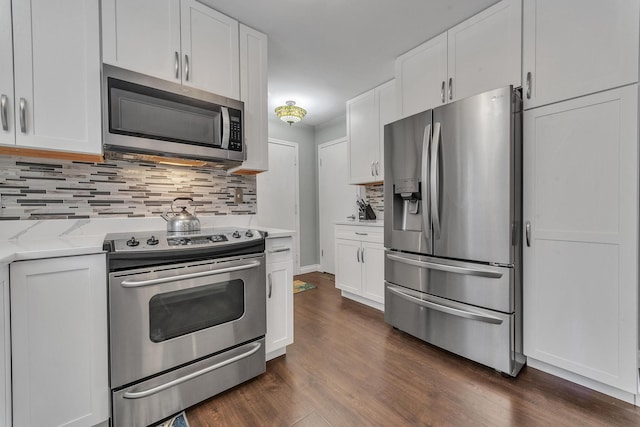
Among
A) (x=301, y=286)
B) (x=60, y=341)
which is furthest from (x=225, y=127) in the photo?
(x=301, y=286)

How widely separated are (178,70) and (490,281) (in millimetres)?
2514

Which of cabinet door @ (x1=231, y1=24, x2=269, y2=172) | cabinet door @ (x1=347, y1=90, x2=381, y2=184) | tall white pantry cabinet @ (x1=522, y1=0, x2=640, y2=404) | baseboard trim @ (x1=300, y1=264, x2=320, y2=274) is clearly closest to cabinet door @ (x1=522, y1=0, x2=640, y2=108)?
tall white pantry cabinet @ (x1=522, y1=0, x2=640, y2=404)

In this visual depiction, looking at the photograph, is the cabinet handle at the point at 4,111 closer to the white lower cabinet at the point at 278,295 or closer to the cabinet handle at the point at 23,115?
the cabinet handle at the point at 23,115

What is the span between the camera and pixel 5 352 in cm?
104

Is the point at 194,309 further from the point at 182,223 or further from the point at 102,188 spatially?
the point at 102,188

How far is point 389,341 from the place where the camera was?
2.27 meters

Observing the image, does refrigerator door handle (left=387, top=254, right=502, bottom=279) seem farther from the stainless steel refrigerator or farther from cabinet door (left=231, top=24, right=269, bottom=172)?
cabinet door (left=231, top=24, right=269, bottom=172)

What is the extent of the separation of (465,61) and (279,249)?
2073 millimetres

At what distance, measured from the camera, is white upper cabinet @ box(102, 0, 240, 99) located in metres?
1.57

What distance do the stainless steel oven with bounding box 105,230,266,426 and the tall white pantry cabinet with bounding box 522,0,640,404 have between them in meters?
1.85

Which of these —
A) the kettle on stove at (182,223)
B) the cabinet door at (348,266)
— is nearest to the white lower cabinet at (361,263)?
the cabinet door at (348,266)

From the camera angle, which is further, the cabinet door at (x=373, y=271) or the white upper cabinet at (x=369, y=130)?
the white upper cabinet at (x=369, y=130)

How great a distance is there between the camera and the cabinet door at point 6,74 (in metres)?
1.26

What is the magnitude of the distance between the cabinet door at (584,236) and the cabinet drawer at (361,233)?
4.38 feet
